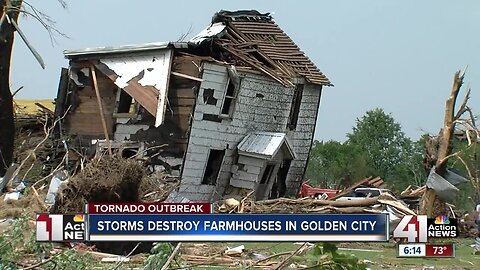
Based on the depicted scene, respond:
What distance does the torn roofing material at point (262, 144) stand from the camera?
2575 cm

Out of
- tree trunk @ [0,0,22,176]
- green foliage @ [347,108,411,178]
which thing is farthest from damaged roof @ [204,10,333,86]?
green foliage @ [347,108,411,178]

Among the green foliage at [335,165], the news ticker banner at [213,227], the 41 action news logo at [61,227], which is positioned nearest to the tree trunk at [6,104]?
the 41 action news logo at [61,227]

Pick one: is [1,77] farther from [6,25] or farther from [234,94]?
[234,94]

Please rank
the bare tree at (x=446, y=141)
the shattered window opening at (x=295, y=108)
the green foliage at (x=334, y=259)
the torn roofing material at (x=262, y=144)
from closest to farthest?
the green foliage at (x=334, y=259)
the bare tree at (x=446, y=141)
the torn roofing material at (x=262, y=144)
the shattered window opening at (x=295, y=108)

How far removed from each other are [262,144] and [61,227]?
20.1m

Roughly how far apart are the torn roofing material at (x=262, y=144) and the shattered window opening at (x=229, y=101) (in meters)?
1.07

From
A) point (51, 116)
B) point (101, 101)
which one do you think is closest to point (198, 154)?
point (101, 101)

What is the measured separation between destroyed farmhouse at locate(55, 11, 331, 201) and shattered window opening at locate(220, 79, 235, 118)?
1.4 inches

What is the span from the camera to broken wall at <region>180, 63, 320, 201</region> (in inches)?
987

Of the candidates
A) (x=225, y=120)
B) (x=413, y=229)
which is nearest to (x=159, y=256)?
(x=413, y=229)

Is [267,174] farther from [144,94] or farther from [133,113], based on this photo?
[144,94]

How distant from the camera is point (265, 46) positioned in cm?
2744

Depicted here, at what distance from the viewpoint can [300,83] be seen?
2870 cm

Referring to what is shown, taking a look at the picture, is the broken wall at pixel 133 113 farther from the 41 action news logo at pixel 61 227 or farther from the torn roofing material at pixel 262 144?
the 41 action news logo at pixel 61 227
